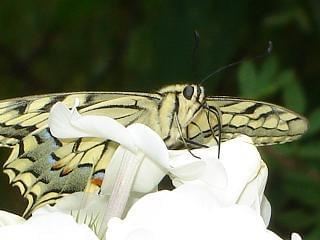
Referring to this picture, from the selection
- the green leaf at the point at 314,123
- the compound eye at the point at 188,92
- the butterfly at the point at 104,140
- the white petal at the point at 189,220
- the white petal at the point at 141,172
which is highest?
the green leaf at the point at 314,123

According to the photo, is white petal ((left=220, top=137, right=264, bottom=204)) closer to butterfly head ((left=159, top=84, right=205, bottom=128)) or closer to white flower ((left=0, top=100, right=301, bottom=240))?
white flower ((left=0, top=100, right=301, bottom=240))

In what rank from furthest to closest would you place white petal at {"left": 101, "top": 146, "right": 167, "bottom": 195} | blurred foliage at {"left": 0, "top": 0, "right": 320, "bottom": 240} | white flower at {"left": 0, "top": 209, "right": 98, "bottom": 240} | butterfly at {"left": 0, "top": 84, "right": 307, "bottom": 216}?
blurred foliage at {"left": 0, "top": 0, "right": 320, "bottom": 240}, butterfly at {"left": 0, "top": 84, "right": 307, "bottom": 216}, white petal at {"left": 101, "top": 146, "right": 167, "bottom": 195}, white flower at {"left": 0, "top": 209, "right": 98, "bottom": 240}

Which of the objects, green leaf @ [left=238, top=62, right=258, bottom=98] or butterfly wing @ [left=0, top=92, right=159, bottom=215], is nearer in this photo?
butterfly wing @ [left=0, top=92, right=159, bottom=215]

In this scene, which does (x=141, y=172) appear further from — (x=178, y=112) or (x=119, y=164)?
(x=178, y=112)

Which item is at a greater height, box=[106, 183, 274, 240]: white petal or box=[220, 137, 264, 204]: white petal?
box=[220, 137, 264, 204]: white petal

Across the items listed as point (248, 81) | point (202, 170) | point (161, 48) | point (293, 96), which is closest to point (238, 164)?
point (202, 170)

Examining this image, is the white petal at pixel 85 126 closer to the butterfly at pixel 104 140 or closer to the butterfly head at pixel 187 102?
the butterfly at pixel 104 140

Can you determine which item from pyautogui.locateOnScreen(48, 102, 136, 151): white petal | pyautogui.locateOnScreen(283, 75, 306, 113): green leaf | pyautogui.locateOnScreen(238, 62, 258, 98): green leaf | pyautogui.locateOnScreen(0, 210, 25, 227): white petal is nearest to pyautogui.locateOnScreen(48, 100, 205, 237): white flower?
pyautogui.locateOnScreen(48, 102, 136, 151): white petal

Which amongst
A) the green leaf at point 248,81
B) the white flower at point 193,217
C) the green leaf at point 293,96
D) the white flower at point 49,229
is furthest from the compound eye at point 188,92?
the green leaf at point 293,96

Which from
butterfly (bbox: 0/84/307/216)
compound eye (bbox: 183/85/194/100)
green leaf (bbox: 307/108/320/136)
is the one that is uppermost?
green leaf (bbox: 307/108/320/136)
